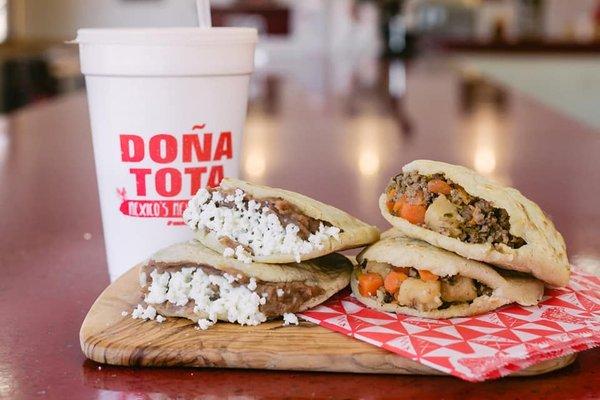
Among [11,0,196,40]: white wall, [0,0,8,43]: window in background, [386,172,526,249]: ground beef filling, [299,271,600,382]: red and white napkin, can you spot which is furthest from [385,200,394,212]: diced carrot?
[0,0,8,43]: window in background

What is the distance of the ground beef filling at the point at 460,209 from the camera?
0.84 metres

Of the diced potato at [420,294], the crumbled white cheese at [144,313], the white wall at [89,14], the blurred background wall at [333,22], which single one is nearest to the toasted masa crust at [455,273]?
the diced potato at [420,294]

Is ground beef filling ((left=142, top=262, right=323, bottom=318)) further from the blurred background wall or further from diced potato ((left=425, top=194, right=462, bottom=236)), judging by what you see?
the blurred background wall

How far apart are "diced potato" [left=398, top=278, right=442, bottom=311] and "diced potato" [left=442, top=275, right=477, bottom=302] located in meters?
0.01

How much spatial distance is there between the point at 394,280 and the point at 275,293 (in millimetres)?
126

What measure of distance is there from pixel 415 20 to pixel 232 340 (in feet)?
24.6

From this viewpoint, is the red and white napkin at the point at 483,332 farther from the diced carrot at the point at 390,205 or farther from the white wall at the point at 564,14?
the white wall at the point at 564,14

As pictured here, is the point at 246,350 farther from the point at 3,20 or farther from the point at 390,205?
the point at 3,20

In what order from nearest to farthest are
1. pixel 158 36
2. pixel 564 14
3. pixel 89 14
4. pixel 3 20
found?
pixel 158 36 → pixel 3 20 → pixel 564 14 → pixel 89 14

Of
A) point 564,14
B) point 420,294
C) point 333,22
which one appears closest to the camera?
point 420,294

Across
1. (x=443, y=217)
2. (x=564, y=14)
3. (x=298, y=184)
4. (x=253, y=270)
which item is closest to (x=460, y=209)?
(x=443, y=217)

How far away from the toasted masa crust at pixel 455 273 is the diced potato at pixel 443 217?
0.8 inches

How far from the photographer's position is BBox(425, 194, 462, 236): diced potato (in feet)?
2.79

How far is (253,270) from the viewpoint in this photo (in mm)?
808
